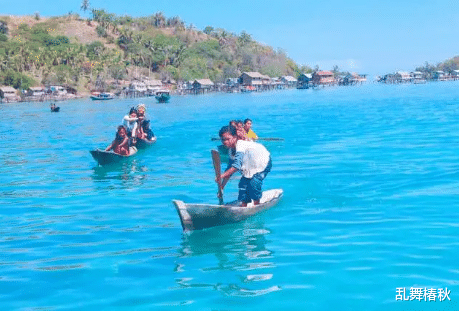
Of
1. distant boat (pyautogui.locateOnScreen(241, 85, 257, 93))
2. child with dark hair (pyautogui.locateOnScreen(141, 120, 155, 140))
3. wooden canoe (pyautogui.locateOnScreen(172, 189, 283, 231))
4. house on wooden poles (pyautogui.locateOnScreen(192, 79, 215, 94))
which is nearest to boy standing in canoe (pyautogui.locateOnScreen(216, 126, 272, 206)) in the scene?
wooden canoe (pyautogui.locateOnScreen(172, 189, 283, 231))

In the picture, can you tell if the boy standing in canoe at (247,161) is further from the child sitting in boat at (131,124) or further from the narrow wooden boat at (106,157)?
the child sitting in boat at (131,124)

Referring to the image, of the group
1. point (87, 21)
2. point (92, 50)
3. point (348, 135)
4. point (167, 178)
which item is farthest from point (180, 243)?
point (87, 21)

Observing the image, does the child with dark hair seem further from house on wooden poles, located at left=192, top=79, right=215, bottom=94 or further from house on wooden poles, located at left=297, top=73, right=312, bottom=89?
house on wooden poles, located at left=297, top=73, right=312, bottom=89

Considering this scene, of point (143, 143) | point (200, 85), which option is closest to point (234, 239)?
point (143, 143)

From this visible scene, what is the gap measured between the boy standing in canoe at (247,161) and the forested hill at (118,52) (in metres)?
104

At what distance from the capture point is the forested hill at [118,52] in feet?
384

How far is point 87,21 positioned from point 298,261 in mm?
171604

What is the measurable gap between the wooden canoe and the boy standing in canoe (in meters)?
0.45

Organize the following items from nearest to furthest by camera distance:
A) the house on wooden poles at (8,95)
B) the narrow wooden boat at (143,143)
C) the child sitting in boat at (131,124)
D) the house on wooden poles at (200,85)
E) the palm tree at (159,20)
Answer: the child sitting in boat at (131,124), the narrow wooden boat at (143,143), the house on wooden poles at (8,95), the house on wooden poles at (200,85), the palm tree at (159,20)

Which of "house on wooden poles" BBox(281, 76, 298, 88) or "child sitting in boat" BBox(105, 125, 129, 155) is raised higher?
"house on wooden poles" BBox(281, 76, 298, 88)

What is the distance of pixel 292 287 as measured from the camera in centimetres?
784

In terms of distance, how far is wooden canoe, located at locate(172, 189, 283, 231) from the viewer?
1025cm

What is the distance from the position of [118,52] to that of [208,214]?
139794 mm

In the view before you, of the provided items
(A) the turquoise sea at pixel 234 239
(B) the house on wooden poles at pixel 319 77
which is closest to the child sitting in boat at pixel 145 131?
(A) the turquoise sea at pixel 234 239
